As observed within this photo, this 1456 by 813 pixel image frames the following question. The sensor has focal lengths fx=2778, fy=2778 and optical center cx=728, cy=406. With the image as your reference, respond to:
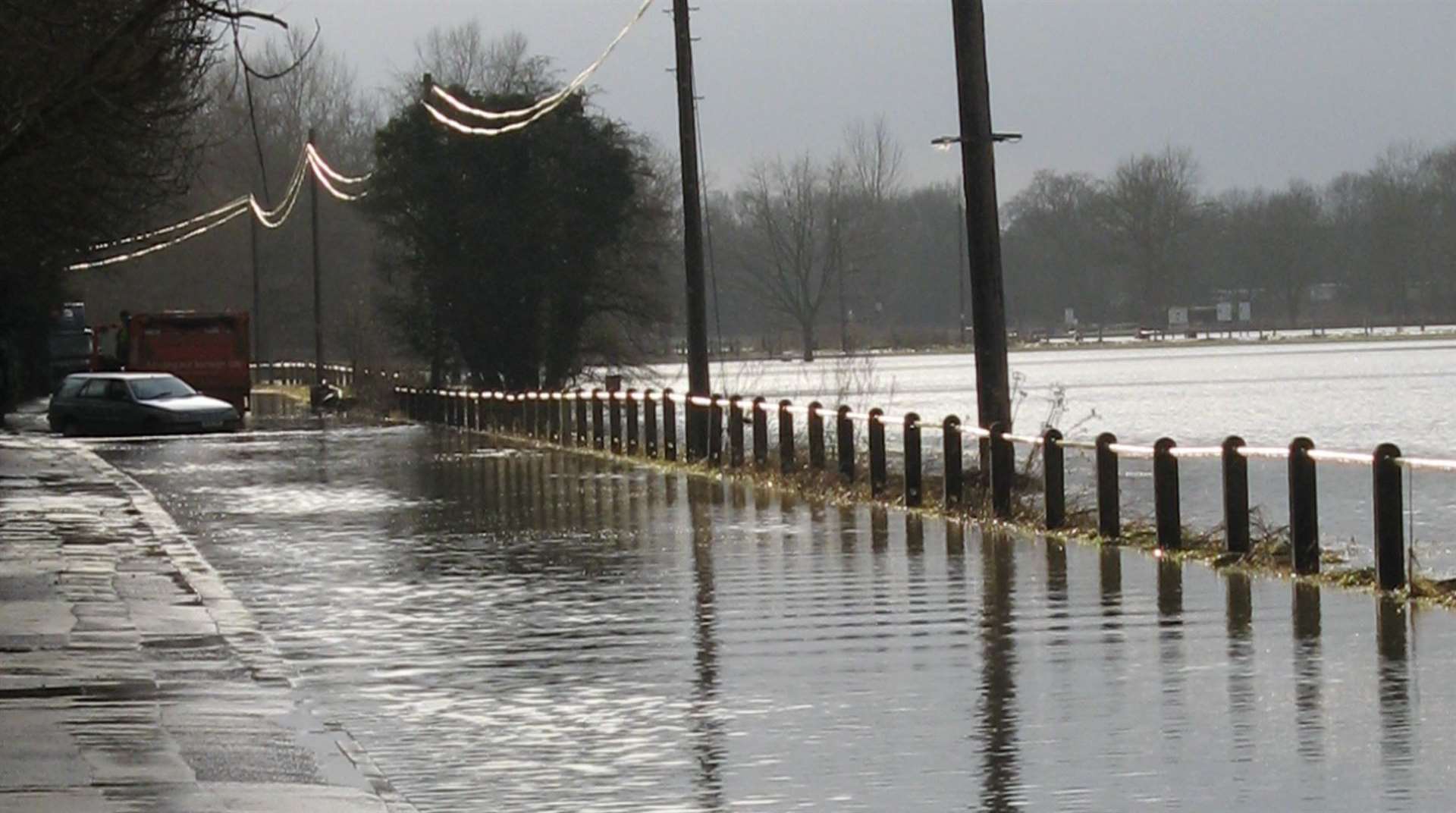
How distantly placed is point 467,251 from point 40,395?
3464 centimetres

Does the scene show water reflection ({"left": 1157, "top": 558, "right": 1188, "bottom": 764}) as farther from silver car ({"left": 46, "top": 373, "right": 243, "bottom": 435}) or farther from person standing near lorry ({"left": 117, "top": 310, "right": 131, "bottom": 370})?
person standing near lorry ({"left": 117, "top": 310, "right": 131, "bottom": 370})

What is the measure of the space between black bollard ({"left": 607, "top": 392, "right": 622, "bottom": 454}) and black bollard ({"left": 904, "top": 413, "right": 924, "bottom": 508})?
15.2 metres

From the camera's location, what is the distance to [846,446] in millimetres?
30109

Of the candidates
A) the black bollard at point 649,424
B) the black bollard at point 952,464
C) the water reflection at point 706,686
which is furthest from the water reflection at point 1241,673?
the black bollard at point 649,424

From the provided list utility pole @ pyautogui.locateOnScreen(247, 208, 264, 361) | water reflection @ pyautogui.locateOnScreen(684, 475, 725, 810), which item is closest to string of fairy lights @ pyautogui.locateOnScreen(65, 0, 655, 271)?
utility pole @ pyautogui.locateOnScreen(247, 208, 264, 361)

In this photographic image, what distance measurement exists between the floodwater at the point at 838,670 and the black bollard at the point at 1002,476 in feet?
2.39

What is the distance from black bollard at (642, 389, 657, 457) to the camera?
40250 millimetres

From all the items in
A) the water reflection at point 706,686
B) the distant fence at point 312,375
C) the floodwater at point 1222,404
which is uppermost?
the distant fence at point 312,375

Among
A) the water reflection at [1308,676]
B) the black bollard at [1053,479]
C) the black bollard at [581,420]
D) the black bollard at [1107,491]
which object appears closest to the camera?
the water reflection at [1308,676]

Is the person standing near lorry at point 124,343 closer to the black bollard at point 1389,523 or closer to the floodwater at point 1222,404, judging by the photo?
the floodwater at point 1222,404

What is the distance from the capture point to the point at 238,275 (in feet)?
409

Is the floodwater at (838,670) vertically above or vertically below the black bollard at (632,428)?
below

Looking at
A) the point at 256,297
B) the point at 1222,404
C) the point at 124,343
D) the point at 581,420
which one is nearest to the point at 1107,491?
the point at 581,420

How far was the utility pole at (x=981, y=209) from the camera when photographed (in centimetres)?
2672
